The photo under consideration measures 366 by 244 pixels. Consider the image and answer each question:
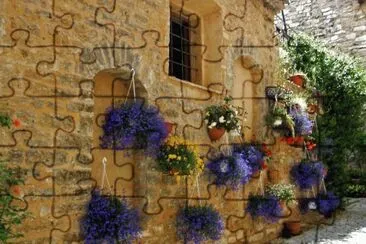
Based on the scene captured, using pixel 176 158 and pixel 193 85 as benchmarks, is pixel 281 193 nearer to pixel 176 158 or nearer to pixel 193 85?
pixel 193 85

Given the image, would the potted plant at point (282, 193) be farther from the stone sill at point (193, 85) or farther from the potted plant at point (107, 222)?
the potted plant at point (107, 222)

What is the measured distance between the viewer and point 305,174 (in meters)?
7.96

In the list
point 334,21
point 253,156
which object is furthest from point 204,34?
point 334,21

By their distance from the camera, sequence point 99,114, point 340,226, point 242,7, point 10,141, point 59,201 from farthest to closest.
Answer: point 340,226
point 242,7
point 99,114
point 59,201
point 10,141

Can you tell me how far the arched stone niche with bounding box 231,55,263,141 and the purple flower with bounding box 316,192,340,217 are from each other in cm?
235

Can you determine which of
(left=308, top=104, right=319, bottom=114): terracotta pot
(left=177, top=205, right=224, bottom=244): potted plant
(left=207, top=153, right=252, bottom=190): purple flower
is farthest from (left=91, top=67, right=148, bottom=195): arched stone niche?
(left=308, top=104, right=319, bottom=114): terracotta pot

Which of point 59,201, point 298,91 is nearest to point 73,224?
point 59,201

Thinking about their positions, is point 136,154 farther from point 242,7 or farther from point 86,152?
point 242,7

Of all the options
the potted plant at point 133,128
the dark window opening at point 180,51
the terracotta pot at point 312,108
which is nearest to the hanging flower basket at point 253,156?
the dark window opening at point 180,51

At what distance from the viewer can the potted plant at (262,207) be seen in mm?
6504

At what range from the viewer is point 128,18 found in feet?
15.6

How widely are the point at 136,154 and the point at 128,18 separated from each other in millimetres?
1405
